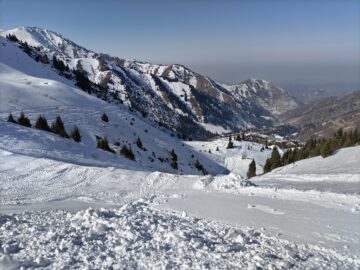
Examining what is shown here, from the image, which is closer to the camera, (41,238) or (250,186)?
(41,238)

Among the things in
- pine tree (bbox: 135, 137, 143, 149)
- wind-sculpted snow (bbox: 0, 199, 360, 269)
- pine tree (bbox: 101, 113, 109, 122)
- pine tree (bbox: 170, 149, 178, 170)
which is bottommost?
wind-sculpted snow (bbox: 0, 199, 360, 269)

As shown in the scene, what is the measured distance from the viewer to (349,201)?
22172 millimetres

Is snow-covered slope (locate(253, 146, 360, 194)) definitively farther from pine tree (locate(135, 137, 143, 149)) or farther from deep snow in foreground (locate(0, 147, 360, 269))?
pine tree (locate(135, 137, 143, 149))

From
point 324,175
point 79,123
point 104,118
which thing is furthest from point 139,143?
point 324,175

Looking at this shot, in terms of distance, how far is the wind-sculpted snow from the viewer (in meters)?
12.9

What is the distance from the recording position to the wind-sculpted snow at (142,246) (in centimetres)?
1291

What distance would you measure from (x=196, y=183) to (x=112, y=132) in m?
54.7

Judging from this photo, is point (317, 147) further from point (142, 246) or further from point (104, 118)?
point (142, 246)

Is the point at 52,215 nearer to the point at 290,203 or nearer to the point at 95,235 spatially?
the point at 95,235

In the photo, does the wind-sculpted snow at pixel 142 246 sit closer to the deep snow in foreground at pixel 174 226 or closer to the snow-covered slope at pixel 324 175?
the deep snow in foreground at pixel 174 226

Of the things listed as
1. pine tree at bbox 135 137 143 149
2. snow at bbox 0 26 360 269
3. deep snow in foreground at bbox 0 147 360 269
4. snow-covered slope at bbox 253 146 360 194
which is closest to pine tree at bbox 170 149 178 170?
pine tree at bbox 135 137 143 149

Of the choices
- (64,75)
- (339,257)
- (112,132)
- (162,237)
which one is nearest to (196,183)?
(162,237)

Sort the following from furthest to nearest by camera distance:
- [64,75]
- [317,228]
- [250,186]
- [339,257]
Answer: [64,75]
[250,186]
[317,228]
[339,257]

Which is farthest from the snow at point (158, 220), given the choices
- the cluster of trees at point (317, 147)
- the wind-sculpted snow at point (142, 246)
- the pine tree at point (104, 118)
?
the cluster of trees at point (317, 147)
